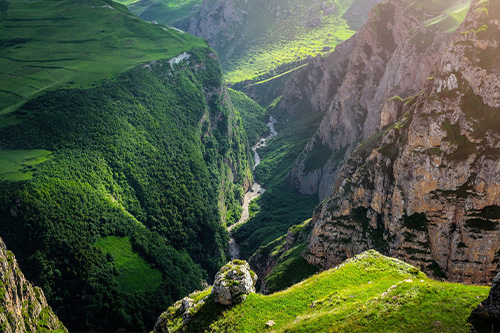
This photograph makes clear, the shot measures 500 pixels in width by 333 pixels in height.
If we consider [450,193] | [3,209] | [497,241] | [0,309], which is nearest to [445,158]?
[450,193]

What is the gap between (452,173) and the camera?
72000 millimetres

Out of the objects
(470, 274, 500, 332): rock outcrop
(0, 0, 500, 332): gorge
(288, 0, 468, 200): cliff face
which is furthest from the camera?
(288, 0, 468, 200): cliff face

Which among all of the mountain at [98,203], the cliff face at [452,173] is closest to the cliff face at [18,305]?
the mountain at [98,203]

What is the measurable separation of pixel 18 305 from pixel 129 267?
61.3m

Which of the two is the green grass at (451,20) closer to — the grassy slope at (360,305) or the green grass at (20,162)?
the grassy slope at (360,305)

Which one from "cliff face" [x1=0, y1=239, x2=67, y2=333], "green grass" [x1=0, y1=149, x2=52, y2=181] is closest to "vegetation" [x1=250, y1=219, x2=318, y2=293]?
A: "cliff face" [x1=0, y1=239, x2=67, y2=333]

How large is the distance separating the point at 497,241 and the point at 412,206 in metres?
15.3

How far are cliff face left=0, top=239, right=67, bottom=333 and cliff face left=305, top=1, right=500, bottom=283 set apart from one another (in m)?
67.8

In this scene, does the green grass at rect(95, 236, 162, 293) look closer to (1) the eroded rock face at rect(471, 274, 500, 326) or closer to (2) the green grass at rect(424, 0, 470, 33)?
(1) the eroded rock face at rect(471, 274, 500, 326)

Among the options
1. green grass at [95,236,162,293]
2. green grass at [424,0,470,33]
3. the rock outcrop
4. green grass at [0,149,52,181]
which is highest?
green grass at [424,0,470,33]

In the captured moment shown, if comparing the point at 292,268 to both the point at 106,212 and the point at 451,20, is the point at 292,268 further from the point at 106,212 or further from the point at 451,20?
the point at 451,20

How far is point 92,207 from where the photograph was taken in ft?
453

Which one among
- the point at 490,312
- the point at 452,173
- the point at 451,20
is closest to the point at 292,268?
the point at 452,173

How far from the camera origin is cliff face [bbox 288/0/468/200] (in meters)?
127
